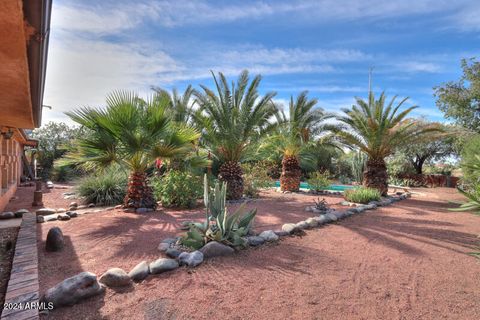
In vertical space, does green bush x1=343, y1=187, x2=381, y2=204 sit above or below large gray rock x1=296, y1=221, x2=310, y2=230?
above

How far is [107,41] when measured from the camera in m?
5.69

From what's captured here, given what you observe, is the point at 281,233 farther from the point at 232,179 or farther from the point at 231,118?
the point at 231,118

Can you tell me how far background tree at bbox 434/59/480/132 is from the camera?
13.2 metres

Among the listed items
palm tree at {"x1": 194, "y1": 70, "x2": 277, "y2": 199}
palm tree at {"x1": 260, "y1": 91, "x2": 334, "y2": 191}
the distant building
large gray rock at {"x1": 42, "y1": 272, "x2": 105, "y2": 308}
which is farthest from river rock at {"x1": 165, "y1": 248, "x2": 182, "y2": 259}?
palm tree at {"x1": 260, "y1": 91, "x2": 334, "y2": 191}

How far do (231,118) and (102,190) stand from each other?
5081mm

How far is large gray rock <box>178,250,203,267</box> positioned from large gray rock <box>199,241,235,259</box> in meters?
0.12

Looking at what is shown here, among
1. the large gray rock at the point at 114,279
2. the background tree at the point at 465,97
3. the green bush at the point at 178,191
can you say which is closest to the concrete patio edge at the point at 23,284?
the large gray rock at the point at 114,279

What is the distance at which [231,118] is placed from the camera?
983 cm

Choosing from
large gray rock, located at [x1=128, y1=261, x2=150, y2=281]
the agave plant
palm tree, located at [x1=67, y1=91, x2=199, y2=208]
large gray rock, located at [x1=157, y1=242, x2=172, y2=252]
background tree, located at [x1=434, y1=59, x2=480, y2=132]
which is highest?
background tree, located at [x1=434, y1=59, x2=480, y2=132]

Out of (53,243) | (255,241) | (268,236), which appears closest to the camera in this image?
(53,243)

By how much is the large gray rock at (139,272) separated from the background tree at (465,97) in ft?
52.7

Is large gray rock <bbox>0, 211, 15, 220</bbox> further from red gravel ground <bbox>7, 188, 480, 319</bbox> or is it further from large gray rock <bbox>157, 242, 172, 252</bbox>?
large gray rock <bbox>157, 242, 172, 252</bbox>

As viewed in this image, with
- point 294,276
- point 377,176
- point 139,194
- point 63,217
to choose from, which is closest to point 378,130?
point 377,176

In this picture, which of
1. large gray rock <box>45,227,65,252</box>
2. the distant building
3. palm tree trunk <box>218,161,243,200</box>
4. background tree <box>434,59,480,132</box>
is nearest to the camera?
the distant building
